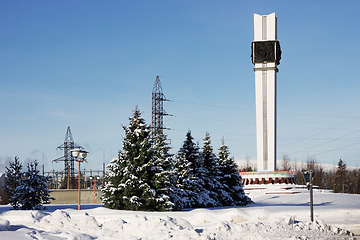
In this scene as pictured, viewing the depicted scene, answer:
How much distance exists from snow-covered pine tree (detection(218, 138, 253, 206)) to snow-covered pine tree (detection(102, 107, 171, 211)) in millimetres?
11033

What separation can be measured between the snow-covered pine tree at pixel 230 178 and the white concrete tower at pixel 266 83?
26671 millimetres

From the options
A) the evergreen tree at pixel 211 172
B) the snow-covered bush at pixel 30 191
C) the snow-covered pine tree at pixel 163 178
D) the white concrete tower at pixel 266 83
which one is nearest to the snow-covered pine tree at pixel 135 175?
the snow-covered pine tree at pixel 163 178

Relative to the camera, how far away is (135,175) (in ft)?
76.9

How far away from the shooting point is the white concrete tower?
5900 centimetres

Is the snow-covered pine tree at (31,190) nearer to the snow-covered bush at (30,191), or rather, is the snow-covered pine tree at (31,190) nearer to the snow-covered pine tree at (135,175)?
the snow-covered bush at (30,191)

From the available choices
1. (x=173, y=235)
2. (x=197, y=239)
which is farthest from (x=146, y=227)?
(x=197, y=239)

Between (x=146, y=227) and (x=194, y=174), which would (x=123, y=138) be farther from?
(x=146, y=227)

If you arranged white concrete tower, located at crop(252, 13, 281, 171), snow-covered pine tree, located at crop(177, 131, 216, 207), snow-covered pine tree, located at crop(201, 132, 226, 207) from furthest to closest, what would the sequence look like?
white concrete tower, located at crop(252, 13, 281, 171)
snow-covered pine tree, located at crop(201, 132, 226, 207)
snow-covered pine tree, located at crop(177, 131, 216, 207)

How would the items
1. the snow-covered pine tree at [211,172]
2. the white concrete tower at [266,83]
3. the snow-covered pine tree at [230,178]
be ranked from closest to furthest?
the snow-covered pine tree at [211,172]
the snow-covered pine tree at [230,178]
the white concrete tower at [266,83]

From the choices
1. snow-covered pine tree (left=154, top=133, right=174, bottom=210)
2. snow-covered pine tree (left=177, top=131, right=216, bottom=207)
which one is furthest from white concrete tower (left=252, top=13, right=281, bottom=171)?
snow-covered pine tree (left=154, top=133, right=174, bottom=210)

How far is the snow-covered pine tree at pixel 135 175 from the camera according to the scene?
74.6ft

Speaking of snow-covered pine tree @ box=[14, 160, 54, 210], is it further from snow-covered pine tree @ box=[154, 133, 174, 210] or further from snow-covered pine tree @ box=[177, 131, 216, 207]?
snow-covered pine tree @ box=[177, 131, 216, 207]

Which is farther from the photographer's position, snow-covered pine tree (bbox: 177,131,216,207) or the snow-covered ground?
snow-covered pine tree (bbox: 177,131,216,207)

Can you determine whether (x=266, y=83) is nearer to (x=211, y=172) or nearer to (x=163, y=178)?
(x=211, y=172)
